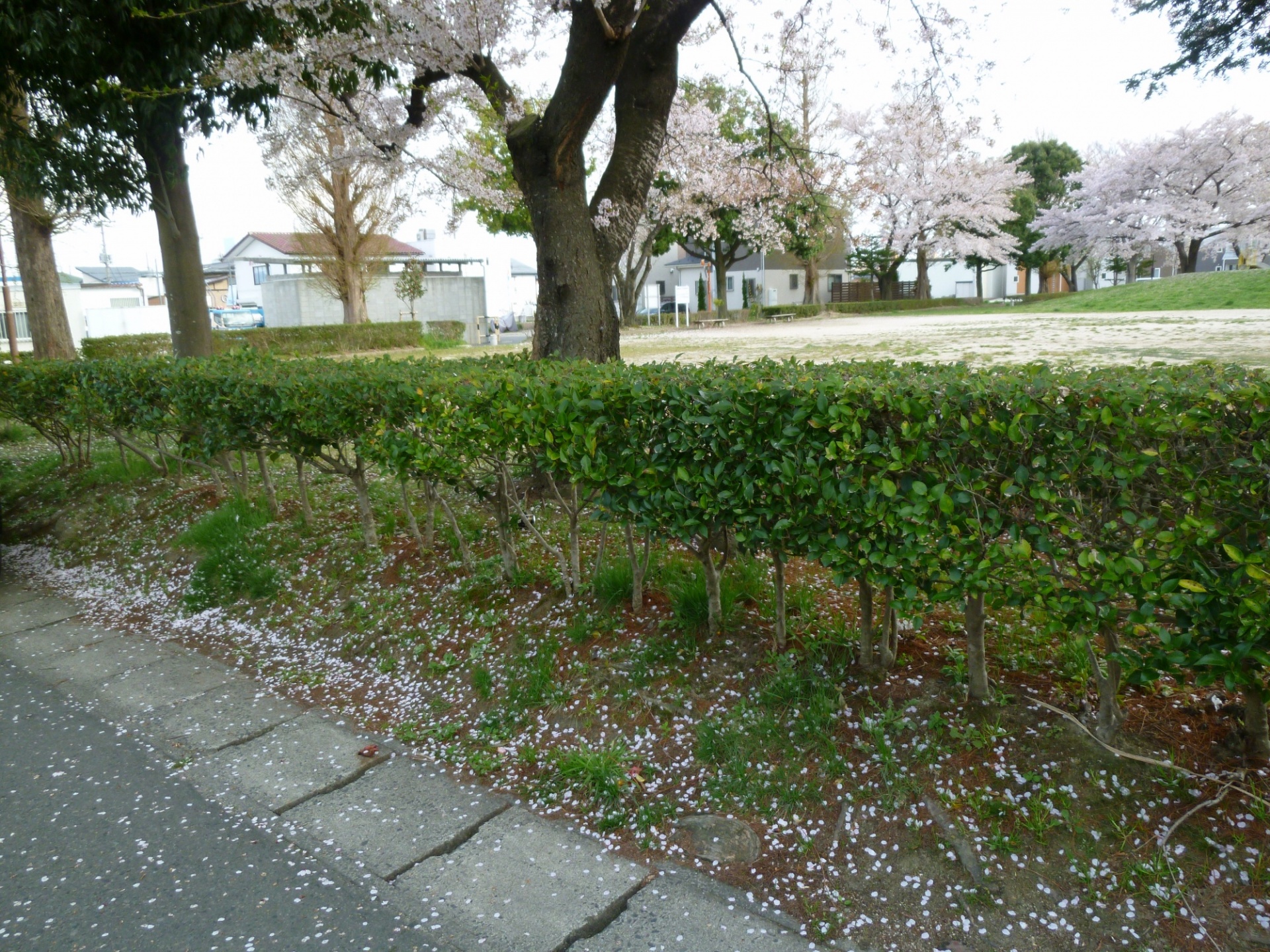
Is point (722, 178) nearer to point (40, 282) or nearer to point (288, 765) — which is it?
point (40, 282)

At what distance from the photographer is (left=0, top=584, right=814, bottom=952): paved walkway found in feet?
8.87

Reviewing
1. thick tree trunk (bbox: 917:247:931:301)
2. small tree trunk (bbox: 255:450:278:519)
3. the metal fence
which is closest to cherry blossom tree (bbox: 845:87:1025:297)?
thick tree trunk (bbox: 917:247:931:301)

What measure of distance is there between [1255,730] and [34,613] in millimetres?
7337

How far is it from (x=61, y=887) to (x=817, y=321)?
33.8m

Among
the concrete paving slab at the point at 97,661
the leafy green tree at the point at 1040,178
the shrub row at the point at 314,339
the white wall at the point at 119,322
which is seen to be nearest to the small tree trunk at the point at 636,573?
the concrete paving slab at the point at 97,661

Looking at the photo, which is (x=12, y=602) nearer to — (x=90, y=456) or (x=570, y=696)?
(x=90, y=456)

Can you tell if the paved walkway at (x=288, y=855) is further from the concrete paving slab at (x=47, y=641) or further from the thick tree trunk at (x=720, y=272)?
the thick tree trunk at (x=720, y=272)

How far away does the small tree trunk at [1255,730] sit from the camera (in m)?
2.64

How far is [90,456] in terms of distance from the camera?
9383mm

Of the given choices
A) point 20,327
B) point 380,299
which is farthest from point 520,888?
point 20,327

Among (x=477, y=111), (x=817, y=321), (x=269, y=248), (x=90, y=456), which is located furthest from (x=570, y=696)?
(x=269, y=248)

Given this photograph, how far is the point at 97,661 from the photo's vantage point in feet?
16.9

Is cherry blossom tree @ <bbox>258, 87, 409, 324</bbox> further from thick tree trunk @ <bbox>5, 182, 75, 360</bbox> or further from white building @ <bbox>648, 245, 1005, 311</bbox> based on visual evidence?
white building @ <bbox>648, 245, 1005, 311</bbox>

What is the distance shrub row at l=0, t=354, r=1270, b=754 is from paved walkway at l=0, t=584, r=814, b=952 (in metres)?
1.30
